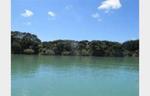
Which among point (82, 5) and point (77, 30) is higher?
point (82, 5)

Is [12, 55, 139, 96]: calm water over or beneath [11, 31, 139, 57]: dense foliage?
beneath

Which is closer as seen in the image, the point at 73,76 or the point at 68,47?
the point at 73,76

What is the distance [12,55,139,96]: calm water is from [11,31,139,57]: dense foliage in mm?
192

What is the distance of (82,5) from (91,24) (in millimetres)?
780

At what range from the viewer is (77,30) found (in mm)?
11109

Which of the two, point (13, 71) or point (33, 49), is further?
point (33, 49)

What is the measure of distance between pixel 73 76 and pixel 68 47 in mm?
2088

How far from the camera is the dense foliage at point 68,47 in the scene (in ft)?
28.5

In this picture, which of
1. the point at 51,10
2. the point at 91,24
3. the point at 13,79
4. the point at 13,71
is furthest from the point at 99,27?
the point at 13,79

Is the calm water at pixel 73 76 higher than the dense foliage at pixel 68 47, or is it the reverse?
the dense foliage at pixel 68 47

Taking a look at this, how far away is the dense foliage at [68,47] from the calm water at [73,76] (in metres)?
0.19

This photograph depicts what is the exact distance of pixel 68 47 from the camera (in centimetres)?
911

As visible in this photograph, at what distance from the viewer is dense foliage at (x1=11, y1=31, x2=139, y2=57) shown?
868 centimetres

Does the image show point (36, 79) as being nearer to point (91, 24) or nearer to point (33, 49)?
point (33, 49)
